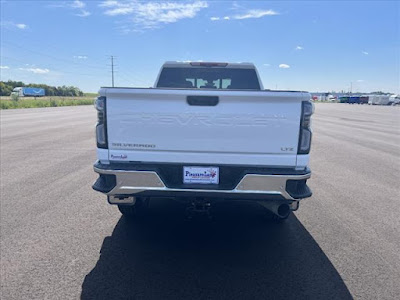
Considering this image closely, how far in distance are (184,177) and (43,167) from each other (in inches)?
218

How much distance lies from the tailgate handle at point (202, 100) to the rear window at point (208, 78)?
8.20 ft

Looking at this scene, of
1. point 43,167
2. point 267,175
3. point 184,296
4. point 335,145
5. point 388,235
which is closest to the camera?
point 184,296

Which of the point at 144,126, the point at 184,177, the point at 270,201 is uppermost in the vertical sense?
the point at 144,126

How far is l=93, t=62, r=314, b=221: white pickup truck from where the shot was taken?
10.1 feet

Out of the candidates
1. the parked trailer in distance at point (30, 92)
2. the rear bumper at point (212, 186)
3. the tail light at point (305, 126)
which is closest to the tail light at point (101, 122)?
the rear bumper at point (212, 186)

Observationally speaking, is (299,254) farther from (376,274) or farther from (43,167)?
(43,167)

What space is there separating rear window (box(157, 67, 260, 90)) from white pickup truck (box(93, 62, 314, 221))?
8.30 ft

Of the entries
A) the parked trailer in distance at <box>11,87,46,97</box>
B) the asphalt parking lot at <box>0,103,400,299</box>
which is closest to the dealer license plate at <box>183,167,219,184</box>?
the asphalt parking lot at <box>0,103,400,299</box>

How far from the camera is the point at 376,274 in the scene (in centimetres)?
314

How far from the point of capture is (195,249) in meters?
3.56

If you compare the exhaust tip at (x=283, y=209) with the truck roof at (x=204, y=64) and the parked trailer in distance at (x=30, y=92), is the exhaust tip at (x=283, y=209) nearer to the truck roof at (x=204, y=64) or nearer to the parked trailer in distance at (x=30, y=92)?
the truck roof at (x=204, y=64)

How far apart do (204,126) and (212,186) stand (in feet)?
2.06

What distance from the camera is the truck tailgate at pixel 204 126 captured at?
3.06 metres

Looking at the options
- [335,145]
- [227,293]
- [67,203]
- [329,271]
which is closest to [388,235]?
[329,271]
